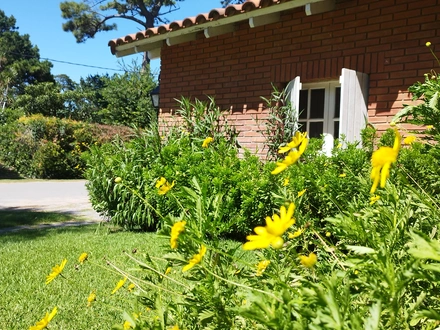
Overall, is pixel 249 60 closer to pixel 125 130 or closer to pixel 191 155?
pixel 191 155

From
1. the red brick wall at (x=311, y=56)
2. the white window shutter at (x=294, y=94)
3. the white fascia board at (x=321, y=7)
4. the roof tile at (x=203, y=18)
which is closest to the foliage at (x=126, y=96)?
the roof tile at (x=203, y=18)

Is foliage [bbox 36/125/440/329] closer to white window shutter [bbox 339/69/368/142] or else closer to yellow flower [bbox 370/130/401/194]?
yellow flower [bbox 370/130/401/194]

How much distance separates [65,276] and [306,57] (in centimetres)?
391

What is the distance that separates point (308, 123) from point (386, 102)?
114cm

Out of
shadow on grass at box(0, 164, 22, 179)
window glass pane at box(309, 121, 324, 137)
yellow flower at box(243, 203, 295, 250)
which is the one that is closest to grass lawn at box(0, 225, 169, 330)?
yellow flower at box(243, 203, 295, 250)

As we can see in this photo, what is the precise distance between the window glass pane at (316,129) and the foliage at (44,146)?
1274 cm

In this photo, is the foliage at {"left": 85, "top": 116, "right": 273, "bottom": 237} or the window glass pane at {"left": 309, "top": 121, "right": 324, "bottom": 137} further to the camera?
the window glass pane at {"left": 309, "top": 121, "right": 324, "bottom": 137}

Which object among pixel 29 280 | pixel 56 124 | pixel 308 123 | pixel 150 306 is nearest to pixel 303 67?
pixel 308 123

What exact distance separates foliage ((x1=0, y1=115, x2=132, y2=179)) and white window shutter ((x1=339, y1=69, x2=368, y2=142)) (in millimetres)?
13614

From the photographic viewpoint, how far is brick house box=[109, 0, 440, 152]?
5.22 metres

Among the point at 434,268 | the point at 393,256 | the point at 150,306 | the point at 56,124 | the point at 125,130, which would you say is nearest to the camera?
the point at 434,268

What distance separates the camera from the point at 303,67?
19.6 feet

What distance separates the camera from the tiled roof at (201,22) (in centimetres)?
564

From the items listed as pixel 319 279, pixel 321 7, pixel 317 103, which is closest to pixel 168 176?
pixel 317 103
